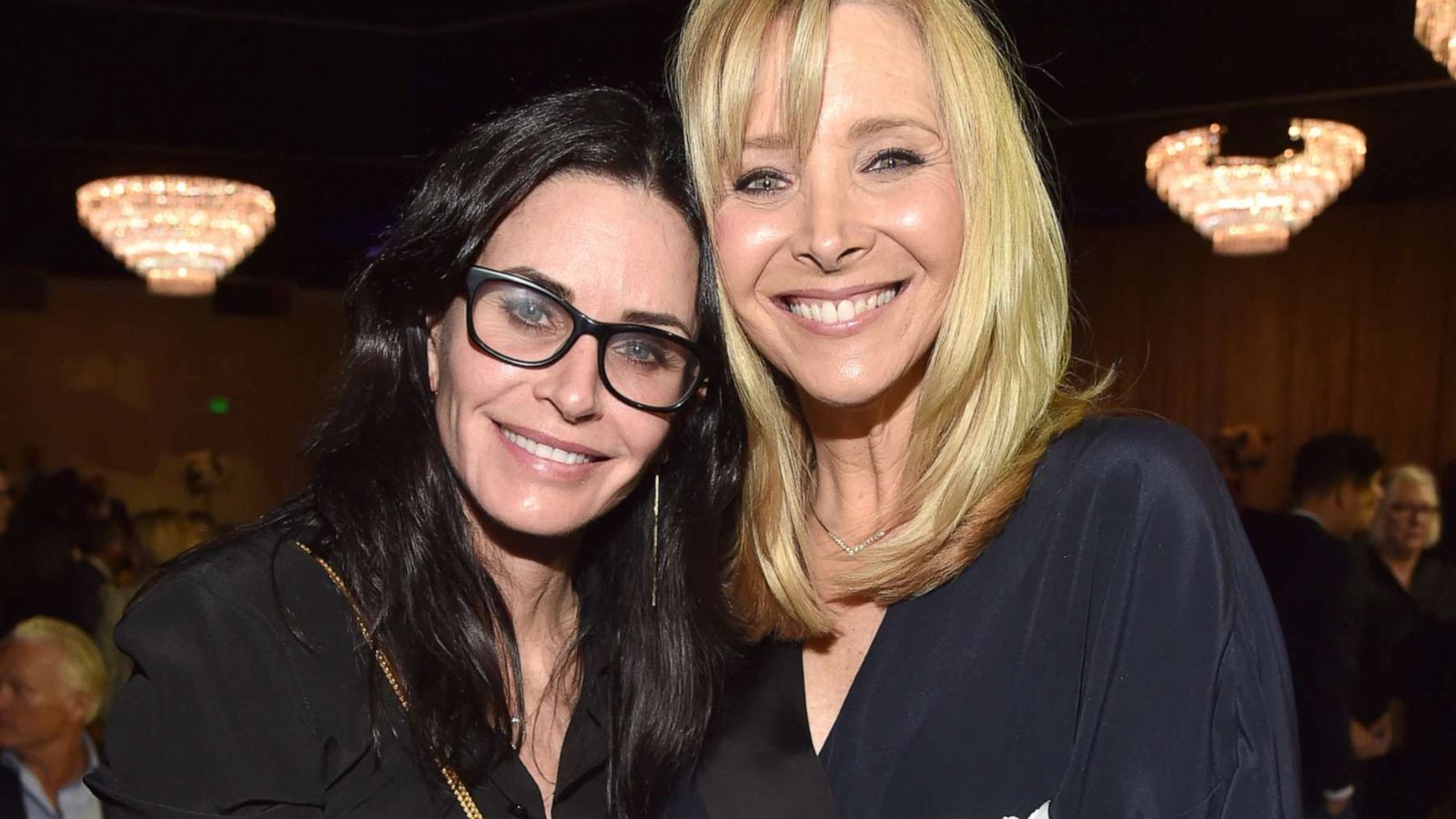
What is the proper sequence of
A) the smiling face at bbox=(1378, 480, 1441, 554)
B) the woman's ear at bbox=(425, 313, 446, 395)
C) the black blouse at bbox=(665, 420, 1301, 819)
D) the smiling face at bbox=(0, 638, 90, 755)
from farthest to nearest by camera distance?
the smiling face at bbox=(1378, 480, 1441, 554), the smiling face at bbox=(0, 638, 90, 755), the woman's ear at bbox=(425, 313, 446, 395), the black blouse at bbox=(665, 420, 1301, 819)

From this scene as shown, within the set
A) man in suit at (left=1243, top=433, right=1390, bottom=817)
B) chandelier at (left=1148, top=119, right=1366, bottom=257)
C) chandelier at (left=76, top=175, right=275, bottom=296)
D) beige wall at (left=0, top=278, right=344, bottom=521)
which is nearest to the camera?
man in suit at (left=1243, top=433, right=1390, bottom=817)

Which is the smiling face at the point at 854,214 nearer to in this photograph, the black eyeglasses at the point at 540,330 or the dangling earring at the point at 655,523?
the black eyeglasses at the point at 540,330

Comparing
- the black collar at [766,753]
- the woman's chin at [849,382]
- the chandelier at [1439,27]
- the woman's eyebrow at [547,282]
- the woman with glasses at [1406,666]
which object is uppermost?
the chandelier at [1439,27]

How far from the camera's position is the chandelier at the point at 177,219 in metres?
8.50

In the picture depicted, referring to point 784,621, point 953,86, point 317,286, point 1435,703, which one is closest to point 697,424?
point 784,621

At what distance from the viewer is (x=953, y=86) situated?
178 cm

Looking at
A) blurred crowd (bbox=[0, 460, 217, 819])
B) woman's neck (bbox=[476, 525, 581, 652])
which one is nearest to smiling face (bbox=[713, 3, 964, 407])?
woman's neck (bbox=[476, 525, 581, 652])

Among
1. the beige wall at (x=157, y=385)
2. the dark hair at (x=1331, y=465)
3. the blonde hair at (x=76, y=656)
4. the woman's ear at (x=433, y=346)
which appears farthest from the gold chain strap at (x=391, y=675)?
the beige wall at (x=157, y=385)

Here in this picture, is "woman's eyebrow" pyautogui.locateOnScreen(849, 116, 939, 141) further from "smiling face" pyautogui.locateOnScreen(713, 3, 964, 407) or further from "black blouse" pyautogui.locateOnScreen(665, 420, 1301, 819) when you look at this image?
"black blouse" pyautogui.locateOnScreen(665, 420, 1301, 819)

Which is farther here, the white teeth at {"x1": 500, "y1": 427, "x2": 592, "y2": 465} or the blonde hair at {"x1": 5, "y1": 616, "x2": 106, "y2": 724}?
the blonde hair at {"x1": 5, "y1": 616, "x2": 106, "y2": 724}

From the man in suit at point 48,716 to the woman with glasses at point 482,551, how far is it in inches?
87.3

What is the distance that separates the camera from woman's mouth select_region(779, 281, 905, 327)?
180cm

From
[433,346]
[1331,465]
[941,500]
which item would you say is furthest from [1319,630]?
[433,346]

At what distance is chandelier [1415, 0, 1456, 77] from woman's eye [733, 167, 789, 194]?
4007mm
